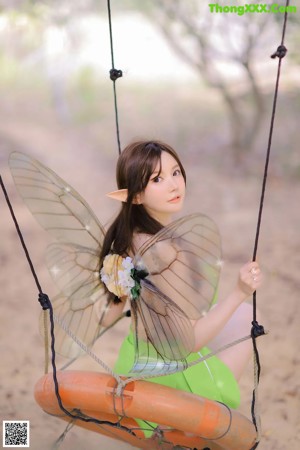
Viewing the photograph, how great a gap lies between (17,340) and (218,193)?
1.84 metres

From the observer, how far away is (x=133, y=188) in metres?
1.27

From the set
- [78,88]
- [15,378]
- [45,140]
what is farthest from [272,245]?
[78,88]

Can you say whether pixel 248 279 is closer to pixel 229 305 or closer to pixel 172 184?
pixel 229 305

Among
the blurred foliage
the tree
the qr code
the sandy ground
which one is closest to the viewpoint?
the qr code

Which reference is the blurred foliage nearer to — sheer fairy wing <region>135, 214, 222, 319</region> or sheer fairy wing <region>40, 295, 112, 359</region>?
sheer fairy wing <region>40, 295, 112, 359</region>

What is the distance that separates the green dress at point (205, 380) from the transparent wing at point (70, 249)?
0.38 feet

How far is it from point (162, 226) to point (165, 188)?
0.25 ft

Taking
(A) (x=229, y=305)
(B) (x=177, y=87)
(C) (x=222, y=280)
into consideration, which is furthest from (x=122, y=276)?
(B) (x=177, y=87)

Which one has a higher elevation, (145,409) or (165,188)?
(165,188)

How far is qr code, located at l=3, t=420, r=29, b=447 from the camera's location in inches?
63.5

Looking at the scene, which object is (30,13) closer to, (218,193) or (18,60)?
(18,60)

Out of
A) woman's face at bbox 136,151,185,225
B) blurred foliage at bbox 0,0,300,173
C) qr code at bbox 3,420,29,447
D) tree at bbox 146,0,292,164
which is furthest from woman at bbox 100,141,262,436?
tree at bbox 146,0,292,164

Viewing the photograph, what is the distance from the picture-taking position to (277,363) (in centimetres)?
208

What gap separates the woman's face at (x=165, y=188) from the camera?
1.26 meters
